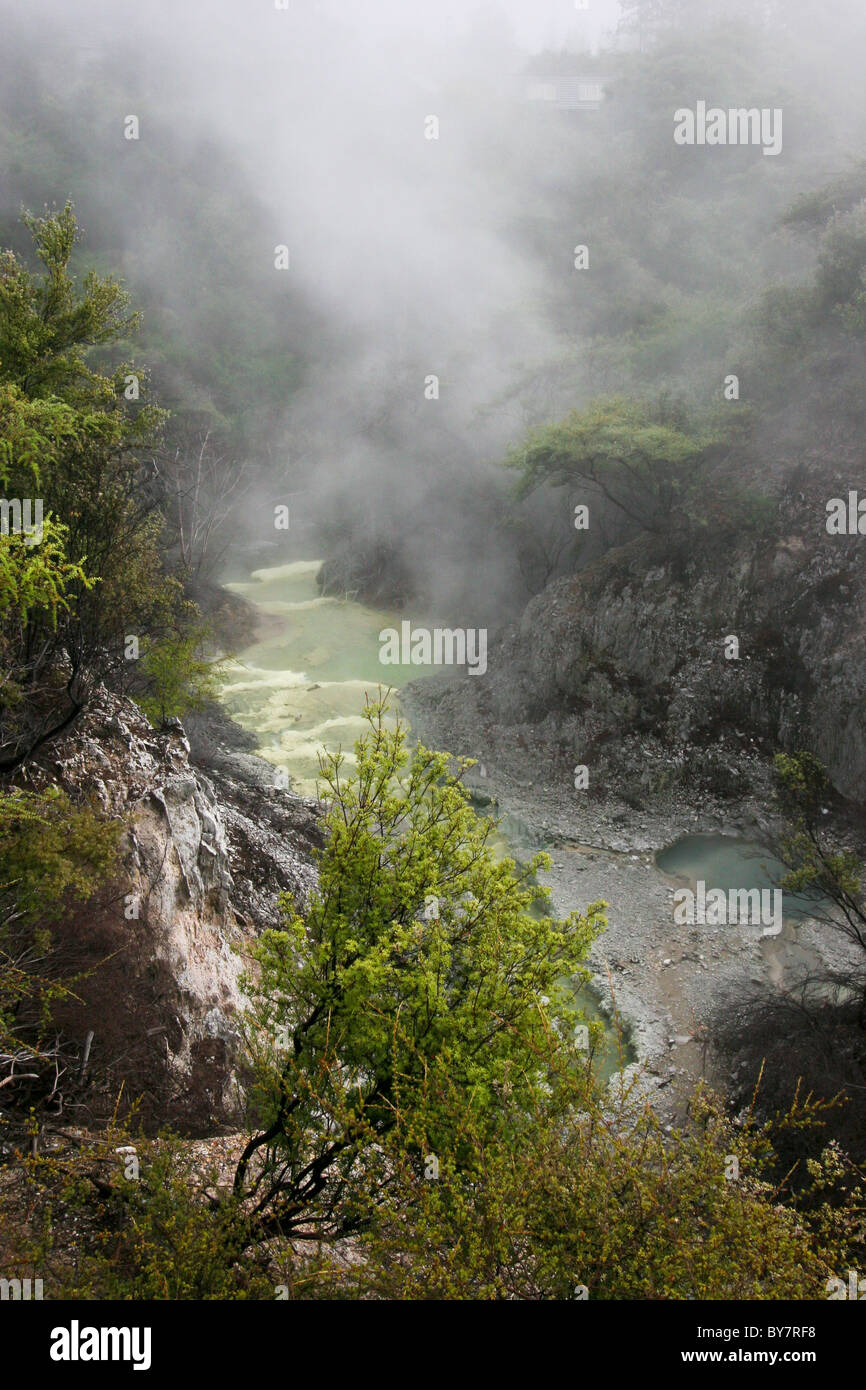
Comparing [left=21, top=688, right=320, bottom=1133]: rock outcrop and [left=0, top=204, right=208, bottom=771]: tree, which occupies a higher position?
[left=0, top=204, right=208, bottom=771]: tree

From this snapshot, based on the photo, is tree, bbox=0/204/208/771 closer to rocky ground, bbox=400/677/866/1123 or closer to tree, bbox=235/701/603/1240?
tree, bbox=235/701/603/1240

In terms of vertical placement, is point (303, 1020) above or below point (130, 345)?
below

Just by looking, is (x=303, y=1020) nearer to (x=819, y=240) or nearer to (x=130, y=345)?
(x=819, y=240)

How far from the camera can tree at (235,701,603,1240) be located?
7504 millimetres

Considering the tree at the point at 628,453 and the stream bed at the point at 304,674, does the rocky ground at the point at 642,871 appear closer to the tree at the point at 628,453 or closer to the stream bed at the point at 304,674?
the stream bed at the point at 304,674

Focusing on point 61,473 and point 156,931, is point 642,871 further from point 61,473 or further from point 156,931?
point 61,473

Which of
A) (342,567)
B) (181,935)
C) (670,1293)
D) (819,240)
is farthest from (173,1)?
(670,1293)

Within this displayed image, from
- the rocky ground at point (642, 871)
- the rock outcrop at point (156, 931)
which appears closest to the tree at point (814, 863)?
the rocky ground at point (642, 871)

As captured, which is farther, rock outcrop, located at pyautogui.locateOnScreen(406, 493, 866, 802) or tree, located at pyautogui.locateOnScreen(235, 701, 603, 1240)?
rock outcrop, located at pyautogui.locateOnScreen(406, 493, 866, 802)

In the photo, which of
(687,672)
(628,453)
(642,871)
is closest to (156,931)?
(642,871)

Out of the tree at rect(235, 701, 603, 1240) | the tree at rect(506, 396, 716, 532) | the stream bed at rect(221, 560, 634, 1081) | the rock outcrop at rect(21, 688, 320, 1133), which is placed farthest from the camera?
the stream bed at rect(221, 560, 634, 1081)

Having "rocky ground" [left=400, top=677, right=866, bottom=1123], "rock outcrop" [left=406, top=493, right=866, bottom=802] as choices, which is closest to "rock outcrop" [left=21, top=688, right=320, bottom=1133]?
"rocky ground" [left=400, top=677, right=866, bottom=1123]
